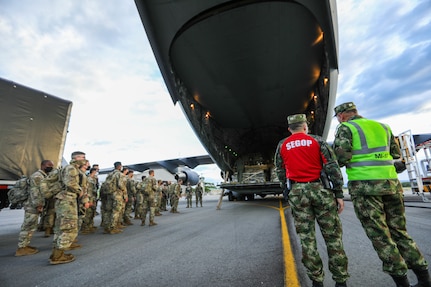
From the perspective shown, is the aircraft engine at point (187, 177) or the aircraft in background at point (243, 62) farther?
the aircraft engine at point (187, 177)

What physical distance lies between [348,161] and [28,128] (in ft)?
19.4

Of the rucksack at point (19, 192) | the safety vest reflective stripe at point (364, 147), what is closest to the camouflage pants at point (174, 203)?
the rucksack at point (19, 192)

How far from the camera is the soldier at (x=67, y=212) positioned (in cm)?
300

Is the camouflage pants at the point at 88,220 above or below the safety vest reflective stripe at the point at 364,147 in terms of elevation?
below

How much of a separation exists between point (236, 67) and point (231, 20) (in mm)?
1658

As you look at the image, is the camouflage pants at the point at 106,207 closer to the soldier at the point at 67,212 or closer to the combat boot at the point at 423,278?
the soldier at the point at 67,212

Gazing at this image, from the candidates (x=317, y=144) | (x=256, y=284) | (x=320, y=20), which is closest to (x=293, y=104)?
(x=320, y=20)

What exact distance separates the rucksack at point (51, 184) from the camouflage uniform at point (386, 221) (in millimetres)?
4140

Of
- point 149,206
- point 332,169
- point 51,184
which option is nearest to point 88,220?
point 149,206

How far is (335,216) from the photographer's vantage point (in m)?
1.90

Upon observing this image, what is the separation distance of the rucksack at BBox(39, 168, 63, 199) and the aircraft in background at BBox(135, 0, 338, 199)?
13.6ft

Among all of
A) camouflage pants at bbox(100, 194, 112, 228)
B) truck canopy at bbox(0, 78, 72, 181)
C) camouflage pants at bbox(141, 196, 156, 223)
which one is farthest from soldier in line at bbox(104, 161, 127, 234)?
truck canopy at bbox(0, 78, 72, 181)

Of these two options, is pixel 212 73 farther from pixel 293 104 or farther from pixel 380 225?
pixel 380 225

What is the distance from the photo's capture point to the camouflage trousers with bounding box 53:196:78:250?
120 inches
